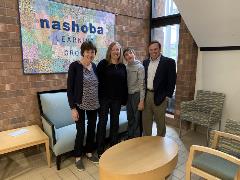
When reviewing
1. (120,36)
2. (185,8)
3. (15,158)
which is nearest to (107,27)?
(120,36)

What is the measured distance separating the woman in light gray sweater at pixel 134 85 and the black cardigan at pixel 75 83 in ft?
2.03

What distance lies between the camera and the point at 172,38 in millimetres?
3830

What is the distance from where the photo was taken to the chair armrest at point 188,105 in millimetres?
3162

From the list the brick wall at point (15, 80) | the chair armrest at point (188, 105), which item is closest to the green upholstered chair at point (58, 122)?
the brick wall at point (15, 80)

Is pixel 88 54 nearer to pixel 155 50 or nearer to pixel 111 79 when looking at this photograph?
pixel 111 79

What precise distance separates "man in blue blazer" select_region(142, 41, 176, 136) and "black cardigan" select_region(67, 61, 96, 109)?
33.6 inches

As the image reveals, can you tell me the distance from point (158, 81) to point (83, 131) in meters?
1.03

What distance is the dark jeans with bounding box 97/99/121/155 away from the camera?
238 centimetres

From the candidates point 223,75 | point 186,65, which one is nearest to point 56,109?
point 186,65

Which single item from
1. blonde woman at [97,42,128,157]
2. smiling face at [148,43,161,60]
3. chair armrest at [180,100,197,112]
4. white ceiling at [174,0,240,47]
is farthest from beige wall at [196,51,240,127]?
blonde woman at [97,42,128,157]

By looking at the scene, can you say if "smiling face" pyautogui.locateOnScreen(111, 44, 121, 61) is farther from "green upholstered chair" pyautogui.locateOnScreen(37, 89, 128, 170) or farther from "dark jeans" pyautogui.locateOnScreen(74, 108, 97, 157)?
"green upholstered chair" pyautogui.locateOnScreen(37, 89, 128, 170)

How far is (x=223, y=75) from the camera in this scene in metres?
3.17

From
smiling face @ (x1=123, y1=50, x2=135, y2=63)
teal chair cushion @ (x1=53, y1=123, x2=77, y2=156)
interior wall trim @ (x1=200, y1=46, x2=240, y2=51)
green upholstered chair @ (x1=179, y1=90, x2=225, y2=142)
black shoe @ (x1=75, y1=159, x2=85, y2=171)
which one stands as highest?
interior wall trim @ (x1=200, y1=46, x2=240, y2=51)

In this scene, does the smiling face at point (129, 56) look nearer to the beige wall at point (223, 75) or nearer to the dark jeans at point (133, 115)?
the dark jeans at point (133, 115)
